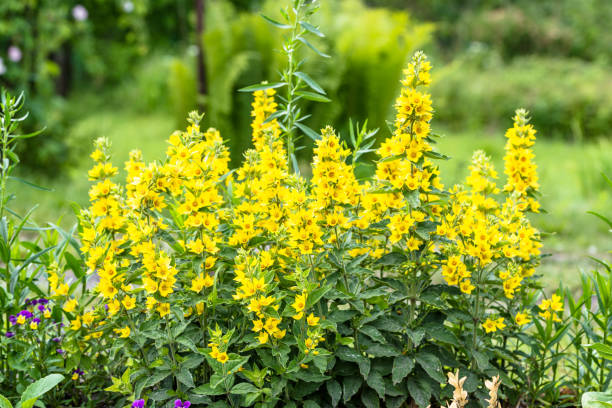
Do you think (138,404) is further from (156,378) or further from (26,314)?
(26,314)

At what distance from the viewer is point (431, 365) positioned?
4.97 feet

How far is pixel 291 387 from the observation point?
5.05 ft

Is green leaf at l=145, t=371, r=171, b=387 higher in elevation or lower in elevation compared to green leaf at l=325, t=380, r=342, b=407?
higher

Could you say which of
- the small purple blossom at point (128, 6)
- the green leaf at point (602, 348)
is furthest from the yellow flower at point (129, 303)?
the small purple blossom at point (128, 6)

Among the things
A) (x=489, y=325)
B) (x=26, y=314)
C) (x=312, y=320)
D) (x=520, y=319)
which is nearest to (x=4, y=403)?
(x=26, y=314)

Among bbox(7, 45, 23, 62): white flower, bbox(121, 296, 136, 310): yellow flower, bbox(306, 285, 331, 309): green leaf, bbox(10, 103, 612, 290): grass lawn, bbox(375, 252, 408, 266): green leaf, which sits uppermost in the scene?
bbox(7, 45, 23, 62): white flower

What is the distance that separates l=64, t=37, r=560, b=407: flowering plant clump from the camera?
1442mm

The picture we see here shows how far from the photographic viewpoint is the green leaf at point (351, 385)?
1531mm

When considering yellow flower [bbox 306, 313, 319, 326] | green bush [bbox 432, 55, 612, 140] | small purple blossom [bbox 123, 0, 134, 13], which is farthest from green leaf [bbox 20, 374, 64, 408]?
green bush [bbox 432, 55, 612, 140]

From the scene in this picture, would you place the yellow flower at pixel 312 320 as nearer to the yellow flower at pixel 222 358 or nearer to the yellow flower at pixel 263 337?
the yellow flower at pixel 263 337

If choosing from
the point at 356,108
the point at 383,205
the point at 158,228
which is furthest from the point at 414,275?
the point at 356,108

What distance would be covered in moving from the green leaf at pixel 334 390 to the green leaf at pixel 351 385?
0.02 meters

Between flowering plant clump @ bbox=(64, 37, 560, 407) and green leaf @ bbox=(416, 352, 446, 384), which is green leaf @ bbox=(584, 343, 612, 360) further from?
green leaf @ bbox=(416, 352, 446, 384)

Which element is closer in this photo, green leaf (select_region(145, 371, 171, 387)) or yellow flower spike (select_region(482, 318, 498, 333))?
green leaf (select_region(145, 371, 171, 387))
